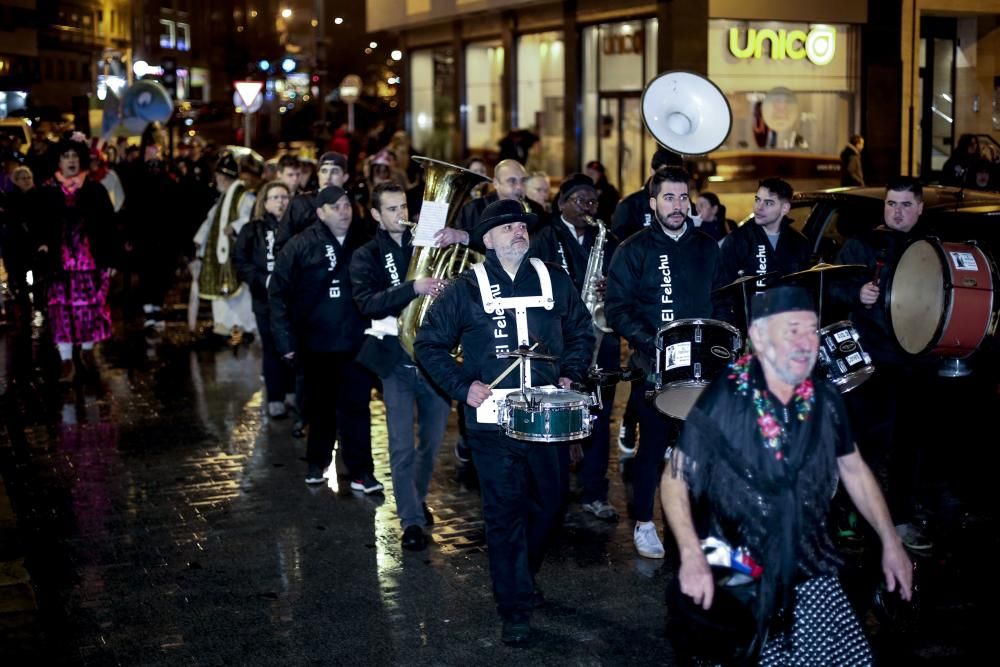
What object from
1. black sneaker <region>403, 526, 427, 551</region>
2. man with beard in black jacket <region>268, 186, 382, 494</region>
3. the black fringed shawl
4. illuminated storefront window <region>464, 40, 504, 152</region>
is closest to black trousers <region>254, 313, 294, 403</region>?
man with beard in black jacket <region>268, 186, 382, 494</region>

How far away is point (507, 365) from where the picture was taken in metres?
6.40

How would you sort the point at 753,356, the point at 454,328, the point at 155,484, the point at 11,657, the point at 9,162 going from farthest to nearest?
the point at 9,162, the point at 155,484, the point at 454,328, the point at 11,657, the point at 753,356

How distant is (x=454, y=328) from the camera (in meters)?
6.47

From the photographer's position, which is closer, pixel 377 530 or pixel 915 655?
pixel 915 655

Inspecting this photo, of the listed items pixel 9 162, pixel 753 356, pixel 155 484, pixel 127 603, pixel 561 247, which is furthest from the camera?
pixel 9 162

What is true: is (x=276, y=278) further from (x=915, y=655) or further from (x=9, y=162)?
(x=9, y=162)

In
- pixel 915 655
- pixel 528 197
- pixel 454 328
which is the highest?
pixel 528 197

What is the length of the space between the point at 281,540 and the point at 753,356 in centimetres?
417

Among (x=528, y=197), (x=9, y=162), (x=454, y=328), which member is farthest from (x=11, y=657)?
(x=9, y=162)

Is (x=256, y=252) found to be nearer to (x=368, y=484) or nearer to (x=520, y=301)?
(x=368, y=484)

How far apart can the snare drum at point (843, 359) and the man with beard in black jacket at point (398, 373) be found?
2.41 metres

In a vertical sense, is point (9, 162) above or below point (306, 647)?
above

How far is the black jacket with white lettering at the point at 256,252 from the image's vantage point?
36.7ft

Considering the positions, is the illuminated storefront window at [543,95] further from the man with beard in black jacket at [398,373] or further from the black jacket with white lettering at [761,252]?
the man with beard in black jacket at [398,373]
